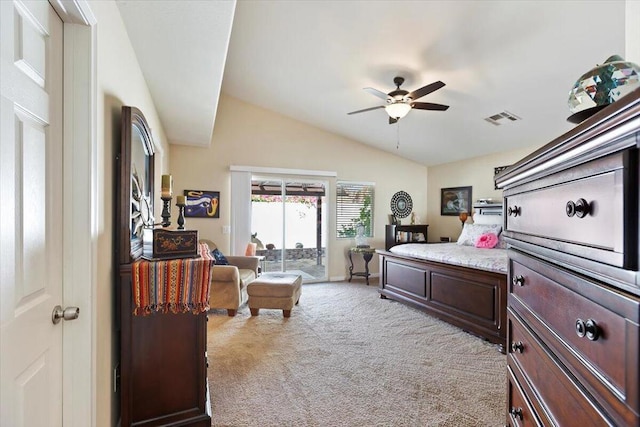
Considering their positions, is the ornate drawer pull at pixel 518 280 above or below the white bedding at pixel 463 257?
above

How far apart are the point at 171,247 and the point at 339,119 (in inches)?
158

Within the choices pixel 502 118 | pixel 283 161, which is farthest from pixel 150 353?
pixel 502 118

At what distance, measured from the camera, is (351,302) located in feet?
14.7

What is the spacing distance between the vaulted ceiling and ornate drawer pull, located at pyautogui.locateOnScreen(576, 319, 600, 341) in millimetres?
2054

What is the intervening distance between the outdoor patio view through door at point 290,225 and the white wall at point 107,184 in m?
3.78

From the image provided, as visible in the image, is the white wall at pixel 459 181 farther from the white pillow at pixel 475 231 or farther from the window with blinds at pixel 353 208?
the window with blinds at pixel 353 208

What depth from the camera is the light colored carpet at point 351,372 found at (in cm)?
193

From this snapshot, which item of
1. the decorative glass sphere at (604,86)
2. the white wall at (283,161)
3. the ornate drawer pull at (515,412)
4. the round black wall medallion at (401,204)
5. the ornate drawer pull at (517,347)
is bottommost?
the ornate drawer pull at (515,412)

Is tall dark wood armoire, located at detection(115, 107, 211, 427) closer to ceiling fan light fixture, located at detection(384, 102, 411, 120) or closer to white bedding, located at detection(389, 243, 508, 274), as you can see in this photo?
ceiling fan light fixture, located at detection(384, 102, 411, 120)

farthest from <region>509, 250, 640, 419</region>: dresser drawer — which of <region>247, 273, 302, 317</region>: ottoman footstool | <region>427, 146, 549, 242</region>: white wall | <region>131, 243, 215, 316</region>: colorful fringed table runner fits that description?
<region>427, 146, 549, 242</region>: white wall

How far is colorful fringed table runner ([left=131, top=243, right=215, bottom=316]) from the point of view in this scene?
1.62 meters

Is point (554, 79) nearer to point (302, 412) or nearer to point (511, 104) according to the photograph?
point (511, 104)

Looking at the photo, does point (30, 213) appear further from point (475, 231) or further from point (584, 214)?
point (475, 231)

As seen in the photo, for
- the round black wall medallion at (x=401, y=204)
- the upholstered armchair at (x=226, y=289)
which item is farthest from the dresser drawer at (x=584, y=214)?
the round black wall medallion at (x=401, y=204)
